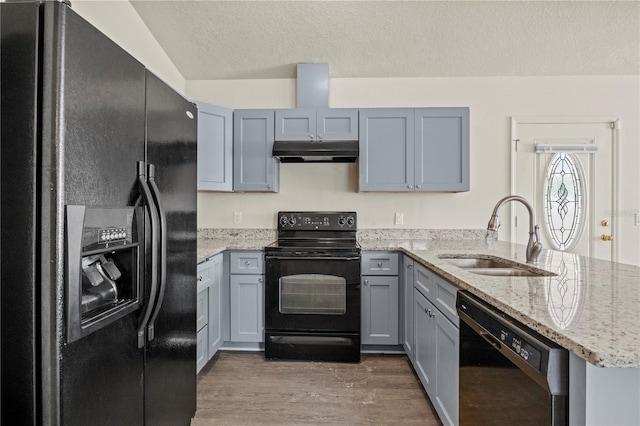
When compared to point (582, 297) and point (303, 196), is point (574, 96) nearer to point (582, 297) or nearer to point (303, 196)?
point (303, 196)

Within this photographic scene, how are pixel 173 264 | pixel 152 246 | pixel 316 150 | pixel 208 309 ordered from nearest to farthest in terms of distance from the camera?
pixel 152 246 < pixel 173 264 < pixel 208 309 < pixel 316 150

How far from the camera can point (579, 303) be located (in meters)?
0.97

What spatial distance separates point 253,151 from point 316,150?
0.61m

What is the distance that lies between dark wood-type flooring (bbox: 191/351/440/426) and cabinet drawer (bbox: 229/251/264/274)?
2.32 feet

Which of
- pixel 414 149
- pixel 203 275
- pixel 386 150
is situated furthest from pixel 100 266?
pixel 414 149

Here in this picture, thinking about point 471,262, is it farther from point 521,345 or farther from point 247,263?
point 247,263

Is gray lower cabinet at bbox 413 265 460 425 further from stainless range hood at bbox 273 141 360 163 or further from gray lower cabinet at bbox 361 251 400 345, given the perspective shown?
stainless range hood at bbox 273 141 360 163

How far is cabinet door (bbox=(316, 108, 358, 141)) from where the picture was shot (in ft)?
9.56

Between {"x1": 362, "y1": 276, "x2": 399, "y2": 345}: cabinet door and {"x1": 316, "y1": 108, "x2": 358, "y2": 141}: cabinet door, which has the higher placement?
{"x1": 316, "y1": 108, "x2": 358, "y2": 141}: cabinet door

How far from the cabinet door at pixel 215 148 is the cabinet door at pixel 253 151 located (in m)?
0.05

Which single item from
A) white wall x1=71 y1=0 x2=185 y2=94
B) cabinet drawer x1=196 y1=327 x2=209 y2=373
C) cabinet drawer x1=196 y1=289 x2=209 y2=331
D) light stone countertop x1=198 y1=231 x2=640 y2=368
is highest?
white wall x1=71 y1=0 x2=185 y2=94

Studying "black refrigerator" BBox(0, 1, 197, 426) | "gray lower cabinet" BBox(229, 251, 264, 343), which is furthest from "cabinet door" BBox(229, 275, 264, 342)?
"black refrigerator" BBox(0, 1, 197, 426)

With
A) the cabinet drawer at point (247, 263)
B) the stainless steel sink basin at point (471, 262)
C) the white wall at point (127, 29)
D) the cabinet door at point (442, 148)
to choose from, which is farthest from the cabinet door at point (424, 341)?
the white wall at point (127, 29)

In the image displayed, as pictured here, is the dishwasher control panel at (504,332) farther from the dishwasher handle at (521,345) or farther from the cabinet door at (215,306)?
the cabinet door at (215,306)
